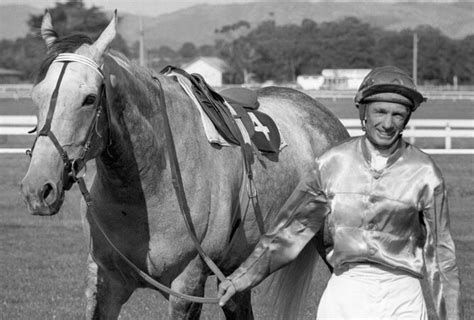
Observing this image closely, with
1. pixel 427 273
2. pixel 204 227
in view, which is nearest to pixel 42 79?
pixel 204 227

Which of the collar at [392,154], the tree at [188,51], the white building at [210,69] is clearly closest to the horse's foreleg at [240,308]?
the collar at [392,154]

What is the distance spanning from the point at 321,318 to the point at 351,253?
0.97 feet

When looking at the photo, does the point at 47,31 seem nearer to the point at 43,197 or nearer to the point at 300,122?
the point at 43,197

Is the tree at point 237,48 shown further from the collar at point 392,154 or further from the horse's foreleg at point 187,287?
the collar at point 392,154

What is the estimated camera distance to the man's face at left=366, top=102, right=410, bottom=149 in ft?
12.1

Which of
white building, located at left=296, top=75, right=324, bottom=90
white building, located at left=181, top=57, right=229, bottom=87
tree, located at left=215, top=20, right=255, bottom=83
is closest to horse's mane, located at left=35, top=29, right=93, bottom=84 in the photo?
white building, located at left=296, top=75, right=324, bottom=90

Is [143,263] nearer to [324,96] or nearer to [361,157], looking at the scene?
[361,157]

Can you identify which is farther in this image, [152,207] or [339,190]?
[152,207]

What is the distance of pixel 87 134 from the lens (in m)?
4.26

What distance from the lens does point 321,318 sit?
373cm

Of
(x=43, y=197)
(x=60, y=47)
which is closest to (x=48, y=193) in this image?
(x=43, y=197)

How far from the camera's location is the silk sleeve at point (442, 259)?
3.63 metres

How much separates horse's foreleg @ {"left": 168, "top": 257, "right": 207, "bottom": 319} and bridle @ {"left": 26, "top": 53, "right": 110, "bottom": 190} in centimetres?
91

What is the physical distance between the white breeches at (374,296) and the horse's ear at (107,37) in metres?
1.63
